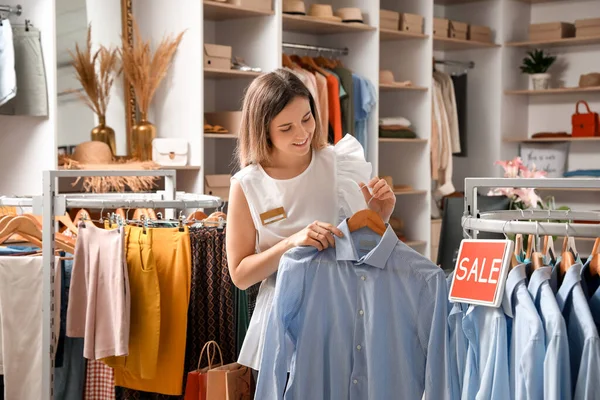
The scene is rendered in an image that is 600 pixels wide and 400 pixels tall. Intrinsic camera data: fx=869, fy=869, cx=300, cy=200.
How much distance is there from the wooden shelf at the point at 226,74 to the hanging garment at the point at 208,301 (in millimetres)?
2420

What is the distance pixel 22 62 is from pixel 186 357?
2.32 meters

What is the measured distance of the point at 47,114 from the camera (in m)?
4.50

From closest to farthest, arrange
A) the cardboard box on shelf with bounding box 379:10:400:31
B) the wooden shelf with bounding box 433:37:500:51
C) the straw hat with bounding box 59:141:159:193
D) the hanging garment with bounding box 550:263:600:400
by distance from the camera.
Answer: the hanging garment with bounding box 550:263:600:400
the straw hat with bounding box 59:141:159:193
the cardboard box on shelf with bounding box 379:10:400:31
the wooden shelf with bounding box 433:37:500:51

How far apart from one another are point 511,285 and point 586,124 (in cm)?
518

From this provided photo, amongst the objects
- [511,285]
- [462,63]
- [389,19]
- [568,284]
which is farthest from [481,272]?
[462,63]

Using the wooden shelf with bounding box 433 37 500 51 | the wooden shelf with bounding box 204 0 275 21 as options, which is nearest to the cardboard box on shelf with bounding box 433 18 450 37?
the wooden shelf with bounding box 433 37 500 51

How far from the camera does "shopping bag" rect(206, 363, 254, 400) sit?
2549mm

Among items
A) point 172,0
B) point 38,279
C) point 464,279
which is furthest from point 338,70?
point 464,279

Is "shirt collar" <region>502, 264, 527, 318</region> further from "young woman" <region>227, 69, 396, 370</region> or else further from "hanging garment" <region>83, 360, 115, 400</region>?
"hanging garment" <region>83, 360, 115, 400</region>

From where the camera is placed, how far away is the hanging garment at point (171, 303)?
9.12ft

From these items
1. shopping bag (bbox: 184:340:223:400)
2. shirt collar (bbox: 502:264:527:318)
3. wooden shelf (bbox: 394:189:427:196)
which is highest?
shirt collar (bbox: 502:264:527:318)

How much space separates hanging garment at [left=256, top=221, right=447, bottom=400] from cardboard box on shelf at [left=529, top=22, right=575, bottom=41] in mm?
5193

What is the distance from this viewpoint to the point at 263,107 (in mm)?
2248

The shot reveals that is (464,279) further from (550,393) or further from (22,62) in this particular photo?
(22,62)
